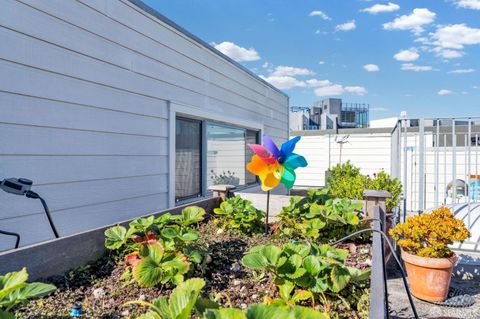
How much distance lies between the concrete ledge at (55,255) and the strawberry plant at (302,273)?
87 centimetres

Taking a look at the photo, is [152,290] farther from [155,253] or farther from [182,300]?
[182,300]

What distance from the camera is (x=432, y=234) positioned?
2.52 m

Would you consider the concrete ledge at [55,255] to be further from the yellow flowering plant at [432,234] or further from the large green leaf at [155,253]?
the yellow flowering plant at [432,234]

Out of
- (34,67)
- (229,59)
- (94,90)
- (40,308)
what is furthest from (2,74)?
(229,59)

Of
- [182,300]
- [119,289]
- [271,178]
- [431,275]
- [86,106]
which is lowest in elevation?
[431,275]

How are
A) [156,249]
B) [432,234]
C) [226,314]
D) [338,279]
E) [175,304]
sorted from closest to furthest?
[226,314], [175,304], [338,279], [156,249], [432,234]

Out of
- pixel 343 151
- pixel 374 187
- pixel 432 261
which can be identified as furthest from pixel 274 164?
pixel 343 151

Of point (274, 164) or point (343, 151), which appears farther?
point (343, 151)

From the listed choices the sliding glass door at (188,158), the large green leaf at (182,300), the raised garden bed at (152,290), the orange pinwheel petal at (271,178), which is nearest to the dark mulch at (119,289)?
the raised garden bed at (152,290)

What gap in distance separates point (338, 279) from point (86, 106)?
2274 millimetres

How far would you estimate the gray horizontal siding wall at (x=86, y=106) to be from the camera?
2.17 metres

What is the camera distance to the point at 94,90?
108 inches

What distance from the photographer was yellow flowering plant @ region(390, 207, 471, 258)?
2479mm

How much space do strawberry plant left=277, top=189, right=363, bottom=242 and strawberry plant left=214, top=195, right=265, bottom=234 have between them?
170 mm
